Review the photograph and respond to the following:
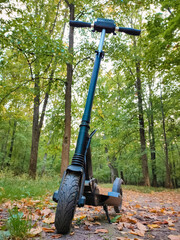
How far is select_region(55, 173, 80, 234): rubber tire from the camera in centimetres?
190

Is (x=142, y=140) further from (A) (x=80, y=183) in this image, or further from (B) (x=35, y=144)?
(A) (x=80, y=183)

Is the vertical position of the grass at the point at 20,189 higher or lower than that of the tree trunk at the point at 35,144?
lower

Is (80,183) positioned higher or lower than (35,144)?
lower

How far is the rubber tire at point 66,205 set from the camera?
1.90 metres

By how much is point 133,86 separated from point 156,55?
6703mm

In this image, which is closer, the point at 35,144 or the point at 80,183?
the point at 80,183

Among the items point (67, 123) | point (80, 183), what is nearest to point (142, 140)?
point (67, 123)

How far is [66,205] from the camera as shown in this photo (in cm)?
190

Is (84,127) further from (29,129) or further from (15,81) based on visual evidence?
(29,129)

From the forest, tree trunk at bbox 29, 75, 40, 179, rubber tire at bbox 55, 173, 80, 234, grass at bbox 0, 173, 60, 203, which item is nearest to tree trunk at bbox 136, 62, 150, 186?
the forest

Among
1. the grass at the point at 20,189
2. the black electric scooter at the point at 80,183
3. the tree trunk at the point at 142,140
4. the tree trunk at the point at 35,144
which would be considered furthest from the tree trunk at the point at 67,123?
the tree trunk at the point at 142,140

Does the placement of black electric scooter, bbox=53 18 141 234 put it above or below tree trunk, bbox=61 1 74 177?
below

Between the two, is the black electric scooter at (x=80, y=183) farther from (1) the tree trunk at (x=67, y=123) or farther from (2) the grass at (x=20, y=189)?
(1) the tree trunk at (x=67, y=123)

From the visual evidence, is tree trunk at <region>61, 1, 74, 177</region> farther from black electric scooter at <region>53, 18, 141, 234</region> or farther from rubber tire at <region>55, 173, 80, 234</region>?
rubber tire at <region>55, 173, 80, 234</region>
